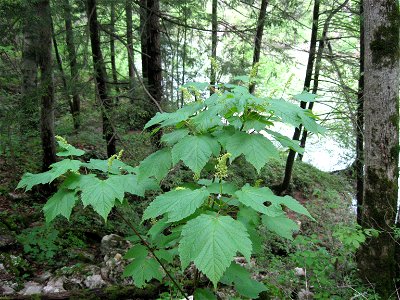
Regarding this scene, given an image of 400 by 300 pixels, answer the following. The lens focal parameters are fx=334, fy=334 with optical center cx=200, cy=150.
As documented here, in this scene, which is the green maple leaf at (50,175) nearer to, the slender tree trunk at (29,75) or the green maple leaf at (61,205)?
the green maple leaf at (61,205)

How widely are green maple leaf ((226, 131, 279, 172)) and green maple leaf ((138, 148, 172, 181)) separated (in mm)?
355

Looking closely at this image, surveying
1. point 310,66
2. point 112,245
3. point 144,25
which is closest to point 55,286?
point 112,245

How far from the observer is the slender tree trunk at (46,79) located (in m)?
6.17

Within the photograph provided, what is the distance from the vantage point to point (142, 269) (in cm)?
215

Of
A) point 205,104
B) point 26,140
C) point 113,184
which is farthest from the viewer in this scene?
point 26,140

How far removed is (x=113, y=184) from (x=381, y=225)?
379 cm

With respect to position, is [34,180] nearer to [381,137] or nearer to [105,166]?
[105,166]

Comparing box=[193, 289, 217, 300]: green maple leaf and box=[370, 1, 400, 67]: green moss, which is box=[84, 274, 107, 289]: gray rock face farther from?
box=[370, 1, 400, 67]: green moss

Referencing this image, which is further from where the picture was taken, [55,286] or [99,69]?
[99,69]

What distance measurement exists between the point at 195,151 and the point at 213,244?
54cm

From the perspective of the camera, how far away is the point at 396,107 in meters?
4.28

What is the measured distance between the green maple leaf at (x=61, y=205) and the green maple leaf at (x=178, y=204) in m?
0.49

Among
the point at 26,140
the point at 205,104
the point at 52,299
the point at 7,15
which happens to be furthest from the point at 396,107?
the point at 26,140

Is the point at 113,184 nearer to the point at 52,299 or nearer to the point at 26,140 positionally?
the point at 52,299
